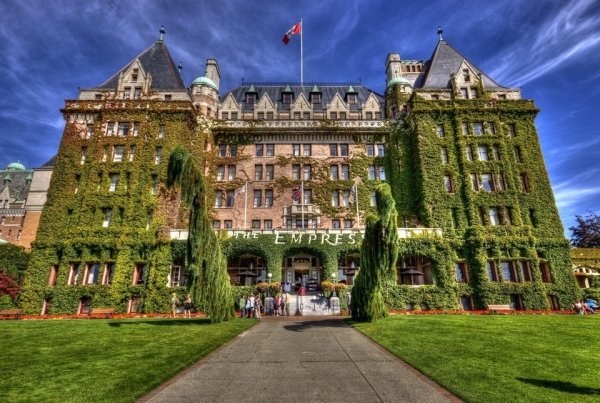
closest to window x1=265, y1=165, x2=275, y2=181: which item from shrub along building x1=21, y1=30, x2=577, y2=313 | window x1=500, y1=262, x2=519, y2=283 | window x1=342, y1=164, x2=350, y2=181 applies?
shrub along building x1=21, y1=30, x2=577, y2=313

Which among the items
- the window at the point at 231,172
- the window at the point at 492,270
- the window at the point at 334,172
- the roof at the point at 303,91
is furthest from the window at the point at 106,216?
the window at the point at 492,270

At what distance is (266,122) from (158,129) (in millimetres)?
14197

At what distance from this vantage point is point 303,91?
51188 millimetres

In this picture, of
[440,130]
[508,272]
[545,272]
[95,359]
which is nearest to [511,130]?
[440,130]

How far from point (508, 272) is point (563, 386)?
31.1 meters

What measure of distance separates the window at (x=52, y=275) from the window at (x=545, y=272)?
5321cm

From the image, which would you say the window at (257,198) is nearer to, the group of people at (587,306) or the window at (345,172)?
the window at (345,172)

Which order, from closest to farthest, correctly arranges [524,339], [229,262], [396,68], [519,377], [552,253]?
[519,377] → [524,339] → [552,253] → [229,262] → [396,68]

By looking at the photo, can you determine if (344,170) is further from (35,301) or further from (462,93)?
(35,301)

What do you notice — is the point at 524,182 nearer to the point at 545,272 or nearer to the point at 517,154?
the point at 517,154

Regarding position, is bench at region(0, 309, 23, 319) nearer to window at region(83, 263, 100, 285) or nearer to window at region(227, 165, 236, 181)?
window at region(83, 263, 100, 285)

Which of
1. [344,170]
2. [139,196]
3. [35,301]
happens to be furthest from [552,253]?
[35,301]

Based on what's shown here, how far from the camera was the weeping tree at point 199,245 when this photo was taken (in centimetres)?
1928

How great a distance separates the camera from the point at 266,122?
44.5 meters
